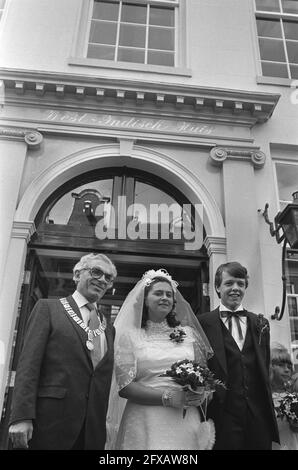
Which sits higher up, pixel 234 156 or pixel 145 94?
pixel 145 94

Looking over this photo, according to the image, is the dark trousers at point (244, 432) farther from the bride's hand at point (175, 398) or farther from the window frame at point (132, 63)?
the window frame at point (132, 63)

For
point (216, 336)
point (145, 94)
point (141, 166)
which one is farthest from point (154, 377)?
point (145, 94)

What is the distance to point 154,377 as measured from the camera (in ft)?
8.81

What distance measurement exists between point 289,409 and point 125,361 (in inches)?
54.3

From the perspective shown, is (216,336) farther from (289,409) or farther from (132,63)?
(132,63)

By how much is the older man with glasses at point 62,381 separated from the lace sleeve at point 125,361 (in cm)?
9

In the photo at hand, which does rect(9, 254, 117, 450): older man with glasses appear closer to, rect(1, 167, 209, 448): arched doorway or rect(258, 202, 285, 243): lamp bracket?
rect(1, 167, 209, 448): arched doorway

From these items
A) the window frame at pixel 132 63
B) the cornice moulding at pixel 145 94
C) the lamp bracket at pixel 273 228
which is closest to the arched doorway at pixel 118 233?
the lamp bracket at pixel 273 228

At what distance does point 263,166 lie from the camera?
5734 mm

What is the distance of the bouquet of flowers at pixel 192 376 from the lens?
2.44 m

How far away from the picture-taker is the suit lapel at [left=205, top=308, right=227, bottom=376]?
2869mm

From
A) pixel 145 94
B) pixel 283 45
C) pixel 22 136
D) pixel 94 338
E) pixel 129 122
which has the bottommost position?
pixel 94 338

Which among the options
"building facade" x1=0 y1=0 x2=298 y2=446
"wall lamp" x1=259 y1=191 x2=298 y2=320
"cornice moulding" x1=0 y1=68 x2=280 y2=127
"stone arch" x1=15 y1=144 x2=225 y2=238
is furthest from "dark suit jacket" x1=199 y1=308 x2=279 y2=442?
"cornice moulding" x1=0 y1=68 x2=280 y2=127

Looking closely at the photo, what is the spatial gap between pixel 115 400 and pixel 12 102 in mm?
4471
